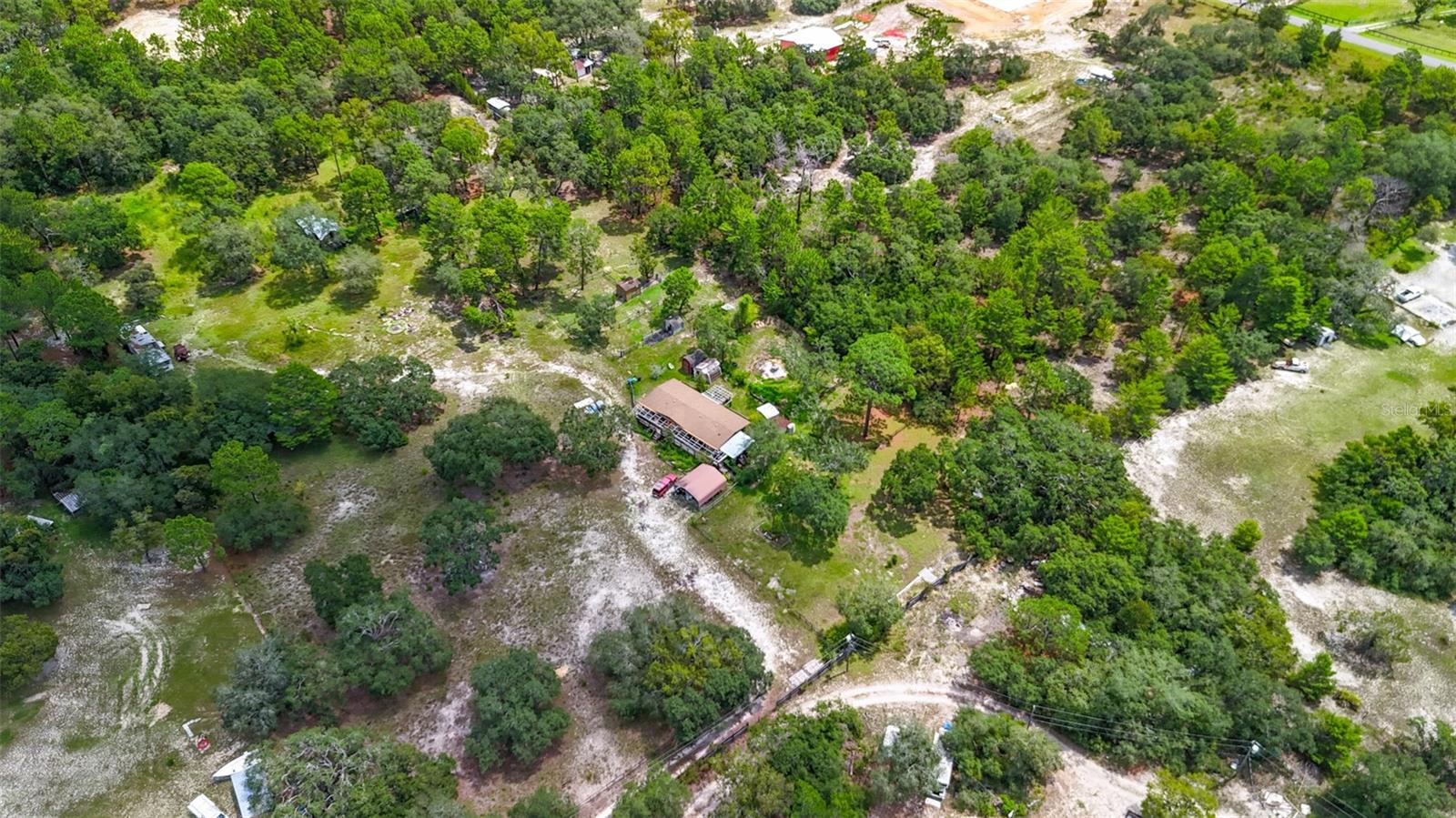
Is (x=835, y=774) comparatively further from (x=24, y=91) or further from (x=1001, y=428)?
(x=24, y=91)

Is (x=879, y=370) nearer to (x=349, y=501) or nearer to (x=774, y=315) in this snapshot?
(x=774, y=315)

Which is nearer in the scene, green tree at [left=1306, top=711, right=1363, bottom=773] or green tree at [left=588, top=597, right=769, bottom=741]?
green tree at [left=1306, top=711, right=1363, bottom=773]

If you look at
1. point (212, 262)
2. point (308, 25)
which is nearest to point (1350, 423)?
point (212, 262)

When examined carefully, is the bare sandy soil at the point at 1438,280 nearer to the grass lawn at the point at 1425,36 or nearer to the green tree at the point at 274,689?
the grass lawn at the point at 1425,36

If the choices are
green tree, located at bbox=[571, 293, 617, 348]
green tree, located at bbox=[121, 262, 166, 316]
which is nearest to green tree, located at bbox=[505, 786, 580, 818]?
green tree, located at bbox=[571, 293, 617, 348]

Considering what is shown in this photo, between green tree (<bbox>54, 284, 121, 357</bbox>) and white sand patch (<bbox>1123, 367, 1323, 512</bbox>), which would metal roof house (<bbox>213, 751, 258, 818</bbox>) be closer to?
green tree (<bbox>54, 284, 121, 357</bbox>)

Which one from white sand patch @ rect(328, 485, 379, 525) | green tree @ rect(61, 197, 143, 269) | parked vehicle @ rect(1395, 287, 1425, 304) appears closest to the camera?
white sand patch @ rect(328, 485, 379, 525)
